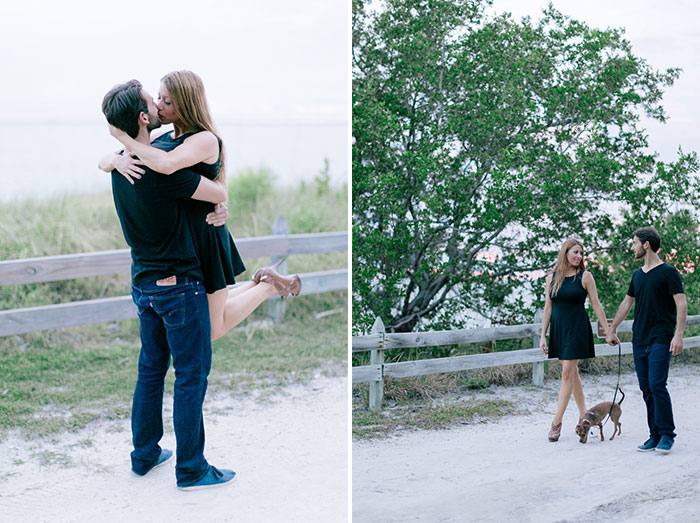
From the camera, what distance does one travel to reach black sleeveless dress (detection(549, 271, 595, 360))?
3.71 m

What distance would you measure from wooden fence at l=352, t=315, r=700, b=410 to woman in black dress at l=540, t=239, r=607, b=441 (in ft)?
0.76

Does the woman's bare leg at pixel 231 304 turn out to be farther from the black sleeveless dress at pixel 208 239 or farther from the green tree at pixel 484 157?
the green tree at pixel 484 157

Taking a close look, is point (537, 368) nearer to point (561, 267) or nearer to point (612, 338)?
point (612, 338)

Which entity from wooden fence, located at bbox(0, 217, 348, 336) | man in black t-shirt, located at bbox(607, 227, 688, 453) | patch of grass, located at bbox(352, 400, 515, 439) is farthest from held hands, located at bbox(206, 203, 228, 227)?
wooden fence, located at bbox(0, 217, 348, 336)

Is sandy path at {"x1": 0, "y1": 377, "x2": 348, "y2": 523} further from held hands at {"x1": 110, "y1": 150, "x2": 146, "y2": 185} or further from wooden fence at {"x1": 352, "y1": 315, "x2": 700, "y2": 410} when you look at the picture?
held hands at {"x1": 110, "y1": 150, "x2": 146, "y2": 185}

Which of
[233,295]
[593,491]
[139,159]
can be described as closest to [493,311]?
[593,491]

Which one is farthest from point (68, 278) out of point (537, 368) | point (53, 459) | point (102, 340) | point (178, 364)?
point (537, 368)

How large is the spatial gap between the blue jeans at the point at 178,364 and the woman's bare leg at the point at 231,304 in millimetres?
110

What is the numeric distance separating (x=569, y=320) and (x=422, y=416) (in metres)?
0.89

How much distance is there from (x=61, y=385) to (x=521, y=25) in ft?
11.0

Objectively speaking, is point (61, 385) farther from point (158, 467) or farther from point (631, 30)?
point (631, 30)

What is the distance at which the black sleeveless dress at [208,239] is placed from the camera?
3.17 meters

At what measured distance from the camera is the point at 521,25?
13.0 ft

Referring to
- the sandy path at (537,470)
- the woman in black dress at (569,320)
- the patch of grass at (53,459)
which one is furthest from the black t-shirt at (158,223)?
the woman in black dress at (569,320)
